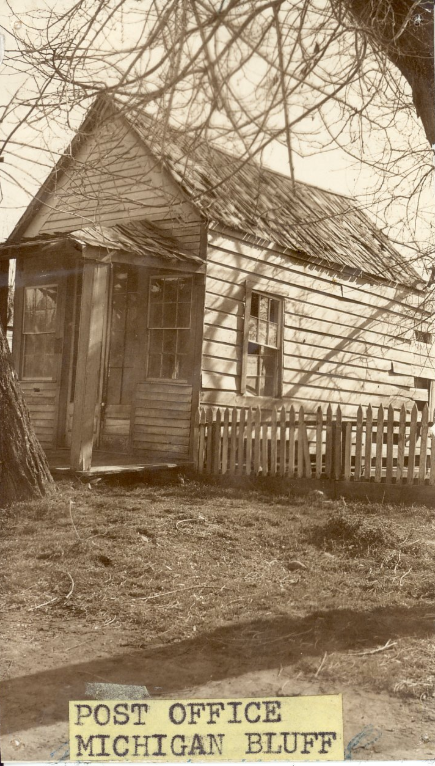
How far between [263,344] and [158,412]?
7.39ft

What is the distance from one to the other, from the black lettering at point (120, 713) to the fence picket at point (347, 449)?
9.36 ft

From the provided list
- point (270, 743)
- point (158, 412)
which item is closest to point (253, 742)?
point (270, 743)

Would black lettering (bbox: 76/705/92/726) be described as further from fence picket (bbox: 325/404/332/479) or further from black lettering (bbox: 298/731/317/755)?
fence picket (bbox: 325/404/332/479)

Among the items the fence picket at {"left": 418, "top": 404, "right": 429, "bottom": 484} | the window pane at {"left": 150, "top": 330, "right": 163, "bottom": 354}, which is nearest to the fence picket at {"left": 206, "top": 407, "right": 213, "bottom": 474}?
the fence picket at {"left": 418, "top": 404, "right": 429, "bottom": 484}

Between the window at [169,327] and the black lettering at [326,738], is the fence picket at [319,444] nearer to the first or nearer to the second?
the black lettering at [326,738]

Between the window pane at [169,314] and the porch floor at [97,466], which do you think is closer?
the porch floor at [97,466]

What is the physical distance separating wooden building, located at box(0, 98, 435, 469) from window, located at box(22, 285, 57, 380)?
0.07 ft

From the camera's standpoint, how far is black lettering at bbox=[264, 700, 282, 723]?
2.60m

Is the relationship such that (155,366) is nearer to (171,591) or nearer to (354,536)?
(354,536)

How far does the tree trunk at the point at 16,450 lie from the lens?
4.40 m

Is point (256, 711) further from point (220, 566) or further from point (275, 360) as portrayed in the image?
point (275, 360)

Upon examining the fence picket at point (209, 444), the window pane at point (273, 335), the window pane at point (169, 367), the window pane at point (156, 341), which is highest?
the window pane at point (273, 335)

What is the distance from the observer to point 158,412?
800 cm

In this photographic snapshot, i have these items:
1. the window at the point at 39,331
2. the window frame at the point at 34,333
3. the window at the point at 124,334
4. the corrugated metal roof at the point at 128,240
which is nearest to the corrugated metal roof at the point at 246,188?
the corrugated metal roof at the point at 128,240
